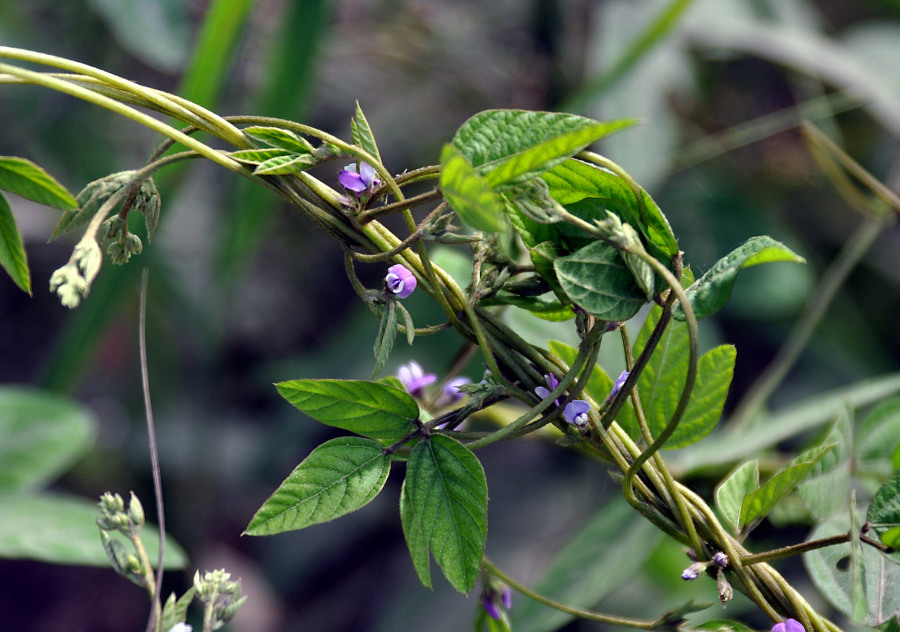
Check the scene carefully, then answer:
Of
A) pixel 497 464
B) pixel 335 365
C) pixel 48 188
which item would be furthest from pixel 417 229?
pixel 497 464

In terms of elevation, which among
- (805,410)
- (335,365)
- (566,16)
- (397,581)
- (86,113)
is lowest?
(397,581)

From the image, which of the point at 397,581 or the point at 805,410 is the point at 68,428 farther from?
the point at 805,410

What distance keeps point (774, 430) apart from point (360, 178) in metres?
0.46

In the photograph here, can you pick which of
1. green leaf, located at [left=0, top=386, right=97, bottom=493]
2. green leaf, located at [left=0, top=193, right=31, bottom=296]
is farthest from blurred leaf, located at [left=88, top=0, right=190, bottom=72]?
green leaf, located at [left=0, top=193, right=31, bottom=296]

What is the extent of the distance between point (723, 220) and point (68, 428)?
33.8 inches

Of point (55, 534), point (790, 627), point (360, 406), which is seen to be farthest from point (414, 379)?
point (55, 534)

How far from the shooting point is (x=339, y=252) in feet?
4.02

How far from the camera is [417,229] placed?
239 millimetres

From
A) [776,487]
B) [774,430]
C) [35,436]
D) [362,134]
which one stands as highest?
[362,134]

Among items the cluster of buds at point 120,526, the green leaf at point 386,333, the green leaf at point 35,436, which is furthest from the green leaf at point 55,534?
the green leaf at point 386,333

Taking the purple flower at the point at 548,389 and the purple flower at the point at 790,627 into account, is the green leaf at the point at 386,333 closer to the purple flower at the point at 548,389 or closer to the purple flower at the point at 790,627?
the purple flower at the point at 548,389

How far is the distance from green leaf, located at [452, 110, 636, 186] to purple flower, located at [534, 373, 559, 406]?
0.26 ft

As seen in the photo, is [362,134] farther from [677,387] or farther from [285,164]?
[677,387]

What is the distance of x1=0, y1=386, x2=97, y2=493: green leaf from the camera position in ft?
2.09
